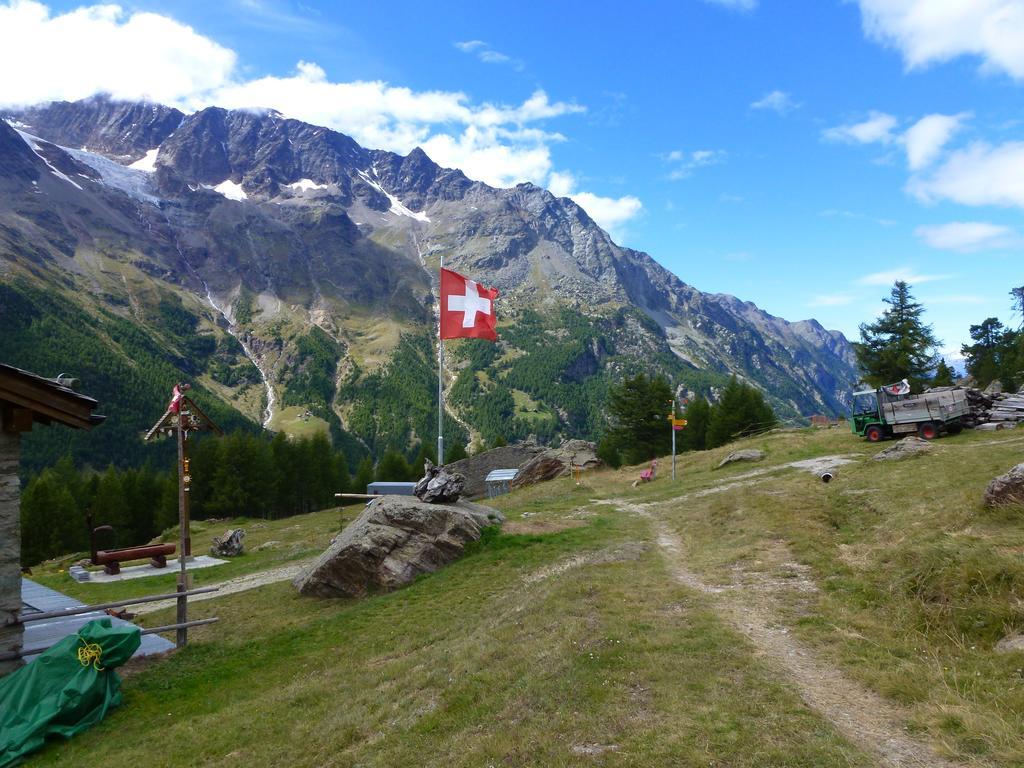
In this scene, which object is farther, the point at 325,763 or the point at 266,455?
the point at 266,455

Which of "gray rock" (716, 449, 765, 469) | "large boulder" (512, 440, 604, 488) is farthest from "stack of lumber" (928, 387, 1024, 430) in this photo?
"large boulder" (512, 440, 604, 488)

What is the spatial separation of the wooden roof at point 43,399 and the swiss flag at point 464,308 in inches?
401

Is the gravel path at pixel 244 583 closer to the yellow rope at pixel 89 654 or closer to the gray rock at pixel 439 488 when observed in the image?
the gray rock at pixel 439 488

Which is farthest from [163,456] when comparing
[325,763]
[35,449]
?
[325,763]

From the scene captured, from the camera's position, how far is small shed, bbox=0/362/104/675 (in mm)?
12273

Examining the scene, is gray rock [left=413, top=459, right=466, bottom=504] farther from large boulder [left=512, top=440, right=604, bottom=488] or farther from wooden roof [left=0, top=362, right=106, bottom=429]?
large boulder [left=512, top=440, right=604, bottom=488]

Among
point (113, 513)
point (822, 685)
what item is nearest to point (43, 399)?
point (822, 685)

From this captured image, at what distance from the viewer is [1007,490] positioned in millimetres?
13242

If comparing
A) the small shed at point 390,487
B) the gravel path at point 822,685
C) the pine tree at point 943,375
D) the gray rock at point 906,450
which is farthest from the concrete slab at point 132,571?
the pine tree at point 943,375

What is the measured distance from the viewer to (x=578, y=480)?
153 feet

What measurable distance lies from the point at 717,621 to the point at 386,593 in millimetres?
11455

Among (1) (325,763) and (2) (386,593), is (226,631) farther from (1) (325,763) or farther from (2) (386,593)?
(1) (325,763)

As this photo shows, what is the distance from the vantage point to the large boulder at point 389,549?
19.2 metres

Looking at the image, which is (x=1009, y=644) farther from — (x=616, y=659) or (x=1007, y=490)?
(x=1007, y=490)
